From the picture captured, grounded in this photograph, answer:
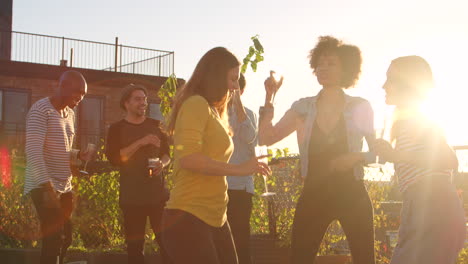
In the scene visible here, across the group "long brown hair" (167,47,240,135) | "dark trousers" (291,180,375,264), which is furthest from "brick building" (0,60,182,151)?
"long brown hair" (167,47,240,135)

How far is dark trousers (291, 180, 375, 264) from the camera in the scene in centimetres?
497

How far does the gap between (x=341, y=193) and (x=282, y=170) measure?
13.7ft

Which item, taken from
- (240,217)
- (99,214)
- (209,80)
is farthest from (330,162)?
(99,214)

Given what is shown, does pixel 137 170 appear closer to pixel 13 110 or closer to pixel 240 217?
pixel 240 217

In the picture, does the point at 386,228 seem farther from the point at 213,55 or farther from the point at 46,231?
the point at 213,55

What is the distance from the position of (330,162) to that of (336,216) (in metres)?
0.41

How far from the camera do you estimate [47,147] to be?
6254 millimetres

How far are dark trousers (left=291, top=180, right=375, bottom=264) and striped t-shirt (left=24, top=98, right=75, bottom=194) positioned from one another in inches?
94.2

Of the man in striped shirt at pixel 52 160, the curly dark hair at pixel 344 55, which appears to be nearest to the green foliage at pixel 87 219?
the man in striped shirt at pixel 52 160

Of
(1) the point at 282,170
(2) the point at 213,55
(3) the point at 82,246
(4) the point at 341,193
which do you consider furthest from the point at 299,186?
(2) the point at 213,55

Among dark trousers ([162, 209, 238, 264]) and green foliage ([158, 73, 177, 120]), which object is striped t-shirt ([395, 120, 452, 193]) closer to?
dark trousers ([162, 209, 238, 264])

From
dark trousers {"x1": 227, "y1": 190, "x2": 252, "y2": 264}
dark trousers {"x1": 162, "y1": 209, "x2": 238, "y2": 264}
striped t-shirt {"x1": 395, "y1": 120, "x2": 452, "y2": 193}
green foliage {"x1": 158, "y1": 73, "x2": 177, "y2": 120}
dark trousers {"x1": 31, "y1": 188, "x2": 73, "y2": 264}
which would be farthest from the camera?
green foliage {"x1": 158, "y1": 73, "x2": 177, "y2": 120}

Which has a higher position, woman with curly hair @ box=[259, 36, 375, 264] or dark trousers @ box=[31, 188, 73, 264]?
woman with curly hair @ box=[259, 36, 375, 264]

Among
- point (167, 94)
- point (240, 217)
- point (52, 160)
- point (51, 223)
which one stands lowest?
point (51, 223)
